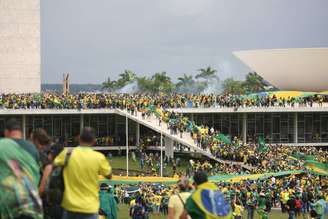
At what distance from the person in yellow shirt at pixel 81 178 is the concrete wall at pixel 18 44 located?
5226cm

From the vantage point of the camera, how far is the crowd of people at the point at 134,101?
47.7m

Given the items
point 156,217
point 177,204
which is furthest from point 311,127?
point 177,204

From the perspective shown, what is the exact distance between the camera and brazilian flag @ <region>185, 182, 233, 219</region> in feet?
30.9

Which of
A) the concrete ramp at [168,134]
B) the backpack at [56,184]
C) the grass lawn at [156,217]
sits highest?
the backpack at [56,184]

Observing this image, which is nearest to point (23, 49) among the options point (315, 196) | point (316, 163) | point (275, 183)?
point (316, 163)

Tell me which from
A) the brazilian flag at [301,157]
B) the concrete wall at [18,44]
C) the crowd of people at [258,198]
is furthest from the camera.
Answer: the concrete wall at [18,44]

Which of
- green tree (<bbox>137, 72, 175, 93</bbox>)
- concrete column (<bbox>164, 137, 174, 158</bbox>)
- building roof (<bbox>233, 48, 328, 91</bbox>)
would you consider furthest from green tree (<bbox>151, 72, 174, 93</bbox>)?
concrete column (<bbox>164, 137, 174, 158</bbox>)

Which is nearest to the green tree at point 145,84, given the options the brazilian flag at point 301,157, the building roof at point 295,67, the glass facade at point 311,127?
the building roof at point 295,67

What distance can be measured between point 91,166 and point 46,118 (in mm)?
43089

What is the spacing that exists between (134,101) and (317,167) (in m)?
15.1

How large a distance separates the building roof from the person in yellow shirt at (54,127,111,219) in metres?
55.4

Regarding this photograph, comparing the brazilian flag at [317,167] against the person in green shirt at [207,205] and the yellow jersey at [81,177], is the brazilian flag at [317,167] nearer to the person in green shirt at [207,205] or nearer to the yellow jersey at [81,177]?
the person in green shirt at [207,205]

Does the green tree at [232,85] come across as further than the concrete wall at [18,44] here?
Yes

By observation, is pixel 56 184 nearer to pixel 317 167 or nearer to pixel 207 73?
pixel 317 167
